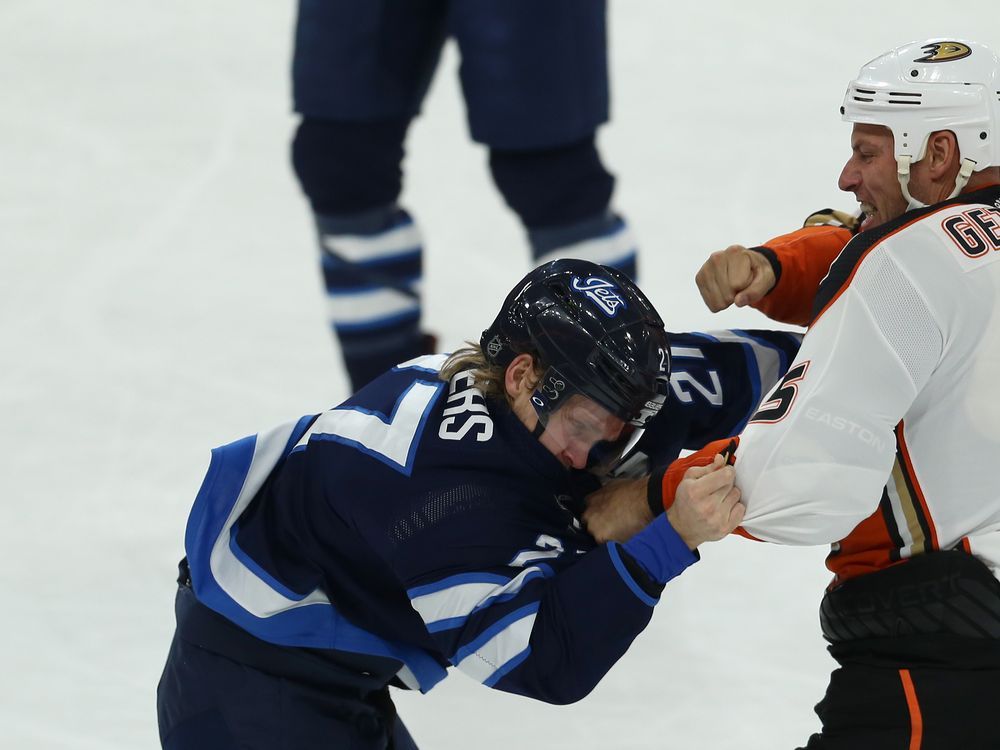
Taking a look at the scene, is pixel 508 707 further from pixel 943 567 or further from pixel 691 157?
pixel 691 157

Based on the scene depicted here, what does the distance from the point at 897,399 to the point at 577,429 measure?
0.42 metres

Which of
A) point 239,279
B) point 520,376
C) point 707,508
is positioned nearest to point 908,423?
point 707,508

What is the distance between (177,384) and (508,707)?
146cm

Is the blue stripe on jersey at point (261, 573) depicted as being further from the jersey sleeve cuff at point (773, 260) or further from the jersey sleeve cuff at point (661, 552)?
the jersey sleeve cuff at point (773, 260)

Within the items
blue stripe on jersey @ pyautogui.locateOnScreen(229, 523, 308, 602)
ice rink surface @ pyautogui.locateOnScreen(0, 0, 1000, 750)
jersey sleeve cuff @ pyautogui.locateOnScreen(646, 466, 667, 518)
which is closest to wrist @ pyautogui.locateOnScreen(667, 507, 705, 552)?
jersey sleeve cuff @ pyautogui.locateOnScreen(646, 466, 667, 518)

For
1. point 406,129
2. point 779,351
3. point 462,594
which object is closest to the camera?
point 462,594

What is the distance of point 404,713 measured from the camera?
3070mm

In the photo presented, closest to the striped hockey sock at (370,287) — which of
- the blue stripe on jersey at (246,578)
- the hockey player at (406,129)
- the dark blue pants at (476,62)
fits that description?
the hockey player at (406,129)

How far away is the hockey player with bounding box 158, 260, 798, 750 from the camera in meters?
1.99

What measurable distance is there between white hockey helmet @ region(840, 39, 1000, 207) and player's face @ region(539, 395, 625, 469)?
1.57 feet

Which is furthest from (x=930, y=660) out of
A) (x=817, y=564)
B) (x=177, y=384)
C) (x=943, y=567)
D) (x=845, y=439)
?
(x=177, y=384)

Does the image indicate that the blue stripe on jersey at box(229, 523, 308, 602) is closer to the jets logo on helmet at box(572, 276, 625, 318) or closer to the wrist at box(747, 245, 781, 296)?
the jets logo on helmet at box(572, 276, 625, 318)

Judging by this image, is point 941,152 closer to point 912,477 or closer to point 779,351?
point 912,477

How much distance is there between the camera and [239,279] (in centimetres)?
467
